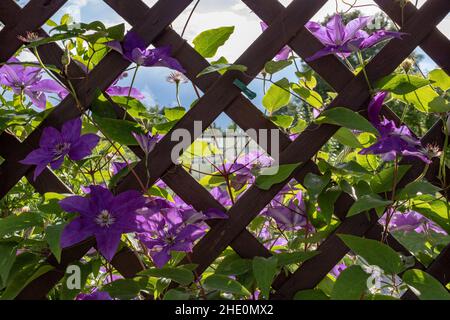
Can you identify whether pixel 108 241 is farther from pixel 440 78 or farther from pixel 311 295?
pixel 440 78

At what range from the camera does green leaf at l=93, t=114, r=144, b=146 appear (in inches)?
37.9

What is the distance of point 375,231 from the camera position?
1064mm

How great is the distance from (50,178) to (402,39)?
2.36 feet

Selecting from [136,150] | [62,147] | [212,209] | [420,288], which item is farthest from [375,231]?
[62,147]

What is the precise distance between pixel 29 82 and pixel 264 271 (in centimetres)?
59

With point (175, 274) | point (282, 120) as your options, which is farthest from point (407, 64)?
point (175, 274)

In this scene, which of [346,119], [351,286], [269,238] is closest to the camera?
[351,286]

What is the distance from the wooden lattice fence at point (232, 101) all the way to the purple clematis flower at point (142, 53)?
0.03 m

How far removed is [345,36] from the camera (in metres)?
0.98

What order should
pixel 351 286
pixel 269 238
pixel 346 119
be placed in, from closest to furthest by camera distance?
pixel 351 286
pixel 346 119
pixel 269 238

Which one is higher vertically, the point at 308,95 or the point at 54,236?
the point at 308,95

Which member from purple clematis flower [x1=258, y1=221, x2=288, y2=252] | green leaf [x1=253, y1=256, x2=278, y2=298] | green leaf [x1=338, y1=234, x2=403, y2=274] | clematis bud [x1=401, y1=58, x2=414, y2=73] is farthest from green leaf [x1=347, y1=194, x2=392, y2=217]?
purple clematis flower [x1=258, y1=221, x2=288, y2=252]

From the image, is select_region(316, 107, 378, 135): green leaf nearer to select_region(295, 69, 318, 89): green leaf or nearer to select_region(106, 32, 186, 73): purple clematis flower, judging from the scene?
select_region(295, 69, 318, 89): green leaf

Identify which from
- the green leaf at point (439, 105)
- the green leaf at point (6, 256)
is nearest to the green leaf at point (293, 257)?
the green leaf at point (439, 105)
